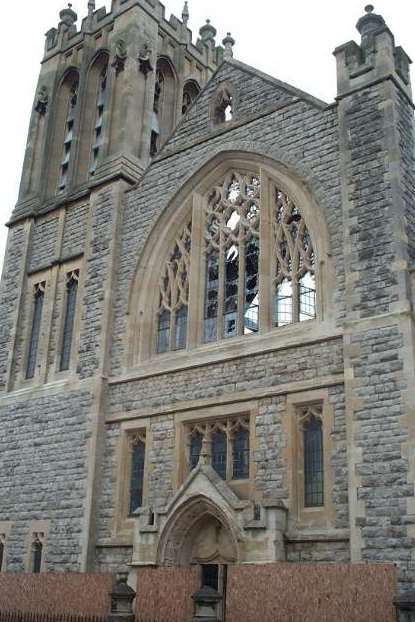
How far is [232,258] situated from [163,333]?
7.59ft

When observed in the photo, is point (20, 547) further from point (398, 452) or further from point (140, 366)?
point (398, 452)

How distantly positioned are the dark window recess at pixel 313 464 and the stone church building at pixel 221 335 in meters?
0.03

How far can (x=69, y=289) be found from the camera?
19047 millimetres

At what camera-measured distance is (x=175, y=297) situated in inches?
671

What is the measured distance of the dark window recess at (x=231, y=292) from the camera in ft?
51.5

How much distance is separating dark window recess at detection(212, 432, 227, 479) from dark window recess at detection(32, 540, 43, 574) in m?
4.57

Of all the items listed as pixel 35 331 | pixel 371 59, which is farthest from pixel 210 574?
pixel 371 59

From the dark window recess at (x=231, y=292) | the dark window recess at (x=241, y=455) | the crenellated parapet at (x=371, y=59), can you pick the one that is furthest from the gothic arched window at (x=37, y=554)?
the crenellated parapet at (x=371, y=59)

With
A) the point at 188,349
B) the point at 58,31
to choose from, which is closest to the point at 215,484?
the point at 188,349

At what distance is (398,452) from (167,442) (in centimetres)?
518

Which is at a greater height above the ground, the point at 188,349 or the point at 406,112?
the point at 406,112

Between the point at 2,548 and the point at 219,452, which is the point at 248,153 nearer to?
the point at 219,452

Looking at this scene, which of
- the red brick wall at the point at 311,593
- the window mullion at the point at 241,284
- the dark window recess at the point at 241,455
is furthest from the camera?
the window mullion at the point at 241,284

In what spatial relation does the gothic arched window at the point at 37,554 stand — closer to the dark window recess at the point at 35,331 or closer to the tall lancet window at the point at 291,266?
the dark window recess at the point at 35,331
